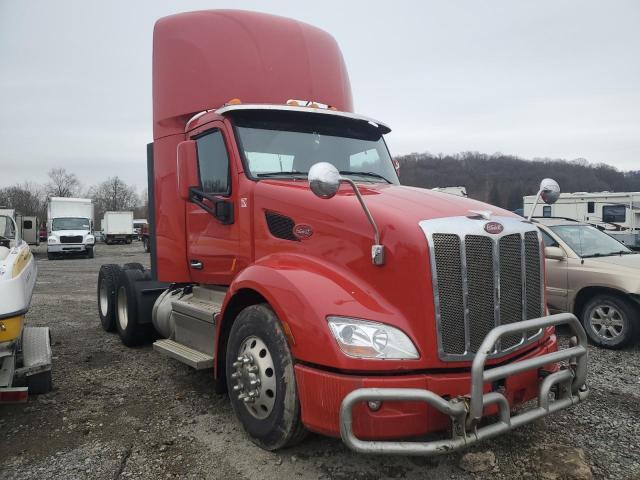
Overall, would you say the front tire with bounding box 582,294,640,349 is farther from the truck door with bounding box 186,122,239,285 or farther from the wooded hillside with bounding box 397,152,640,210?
the wooded hillside with bounding box 397,152,640,210

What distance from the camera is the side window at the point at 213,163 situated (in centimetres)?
441

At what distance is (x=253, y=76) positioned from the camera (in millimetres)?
4930

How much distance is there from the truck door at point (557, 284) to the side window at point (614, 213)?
597 inches

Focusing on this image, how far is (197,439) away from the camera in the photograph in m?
3.80

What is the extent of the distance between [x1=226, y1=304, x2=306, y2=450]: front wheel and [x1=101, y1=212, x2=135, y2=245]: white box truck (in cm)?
4313

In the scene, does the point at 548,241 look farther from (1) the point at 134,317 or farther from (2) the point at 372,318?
(1) the point at 134,317

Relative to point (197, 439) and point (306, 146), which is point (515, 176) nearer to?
point (306, 146)

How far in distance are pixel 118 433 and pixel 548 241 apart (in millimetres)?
6309

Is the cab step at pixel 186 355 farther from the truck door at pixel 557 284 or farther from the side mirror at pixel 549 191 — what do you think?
the truck door at pixel 557 284

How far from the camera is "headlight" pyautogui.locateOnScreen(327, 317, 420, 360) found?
→ 113 inches

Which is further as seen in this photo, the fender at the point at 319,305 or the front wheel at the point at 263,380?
the front wheel at the point at 263,380

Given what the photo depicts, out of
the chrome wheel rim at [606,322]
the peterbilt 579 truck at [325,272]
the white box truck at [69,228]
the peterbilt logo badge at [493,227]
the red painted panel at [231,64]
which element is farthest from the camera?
the white box truck at [69,228]

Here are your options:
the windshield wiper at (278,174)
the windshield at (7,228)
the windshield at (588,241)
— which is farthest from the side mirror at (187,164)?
the windshield at (588,241)

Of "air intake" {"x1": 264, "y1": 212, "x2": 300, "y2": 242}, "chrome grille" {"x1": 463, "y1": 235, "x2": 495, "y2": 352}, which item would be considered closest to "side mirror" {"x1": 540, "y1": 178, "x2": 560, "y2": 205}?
"chrome grille" {"x1": 463, "y1": 235, "x2": 495, "y2": 352}
